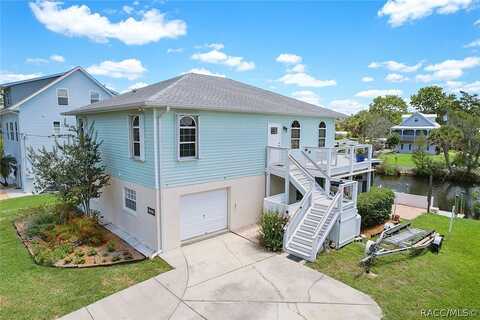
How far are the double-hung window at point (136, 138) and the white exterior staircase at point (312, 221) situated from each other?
600cm

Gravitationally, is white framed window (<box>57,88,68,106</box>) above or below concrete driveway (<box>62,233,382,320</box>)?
above

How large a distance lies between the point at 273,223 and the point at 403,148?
50439 millimetres

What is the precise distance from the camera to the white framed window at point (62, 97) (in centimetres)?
2139

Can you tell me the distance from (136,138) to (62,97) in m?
16.0

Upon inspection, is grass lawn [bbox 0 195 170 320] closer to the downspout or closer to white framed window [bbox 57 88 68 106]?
the downspout

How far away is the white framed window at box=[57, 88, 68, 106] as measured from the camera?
Answer: 842 inches

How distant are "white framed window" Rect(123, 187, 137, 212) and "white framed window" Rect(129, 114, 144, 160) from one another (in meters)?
1.50

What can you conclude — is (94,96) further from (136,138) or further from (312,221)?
(312,221)

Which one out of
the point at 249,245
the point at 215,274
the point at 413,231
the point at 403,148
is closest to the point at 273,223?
the point at 249,245

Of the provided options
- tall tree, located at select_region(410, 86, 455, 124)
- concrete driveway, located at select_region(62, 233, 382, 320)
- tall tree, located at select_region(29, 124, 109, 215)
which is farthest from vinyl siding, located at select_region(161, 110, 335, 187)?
tall tree, located at select_region(410, 86, 455, 124)

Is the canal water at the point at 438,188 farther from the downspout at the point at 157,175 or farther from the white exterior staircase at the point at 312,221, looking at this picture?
the downspout at the point at 157,175

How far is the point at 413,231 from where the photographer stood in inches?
433

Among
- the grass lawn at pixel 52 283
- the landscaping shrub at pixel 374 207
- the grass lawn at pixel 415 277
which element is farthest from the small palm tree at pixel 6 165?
the landscaping shrub at pixel 374 207

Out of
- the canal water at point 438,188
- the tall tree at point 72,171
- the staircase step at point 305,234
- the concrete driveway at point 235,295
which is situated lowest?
the canal water at point 438,188
